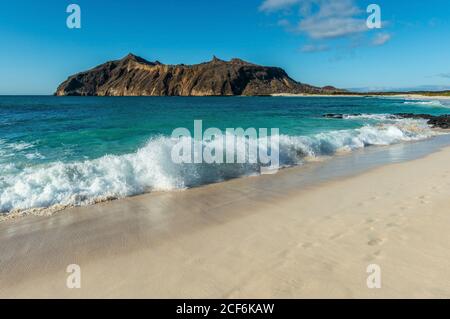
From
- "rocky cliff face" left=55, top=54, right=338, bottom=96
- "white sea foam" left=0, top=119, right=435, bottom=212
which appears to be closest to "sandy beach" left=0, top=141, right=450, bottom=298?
"white sea foam" left=0, top=119, right=435, bottom=212

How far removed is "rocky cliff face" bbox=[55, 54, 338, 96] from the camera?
153 meters

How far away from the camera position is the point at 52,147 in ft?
42.2

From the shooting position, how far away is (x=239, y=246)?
450 centimetres

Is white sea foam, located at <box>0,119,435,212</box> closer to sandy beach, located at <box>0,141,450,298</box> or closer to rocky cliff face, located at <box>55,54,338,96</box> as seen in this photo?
sandy beach, located at <box>0,141,450,298</box>

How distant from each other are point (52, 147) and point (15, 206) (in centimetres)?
739

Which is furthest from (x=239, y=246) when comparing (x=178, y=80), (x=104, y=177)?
(x=178, y=80)

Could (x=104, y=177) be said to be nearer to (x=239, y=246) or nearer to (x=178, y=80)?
(x=239, y=246)

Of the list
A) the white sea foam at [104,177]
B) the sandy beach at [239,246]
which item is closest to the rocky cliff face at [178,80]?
the white sea foam at [104,177]

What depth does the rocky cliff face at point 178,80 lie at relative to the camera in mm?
153125

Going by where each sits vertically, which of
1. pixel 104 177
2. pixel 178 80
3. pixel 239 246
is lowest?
pixel 239 246

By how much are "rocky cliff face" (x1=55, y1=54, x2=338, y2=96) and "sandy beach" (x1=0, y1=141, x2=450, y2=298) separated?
147m

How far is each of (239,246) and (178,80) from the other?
164577 millimetres
